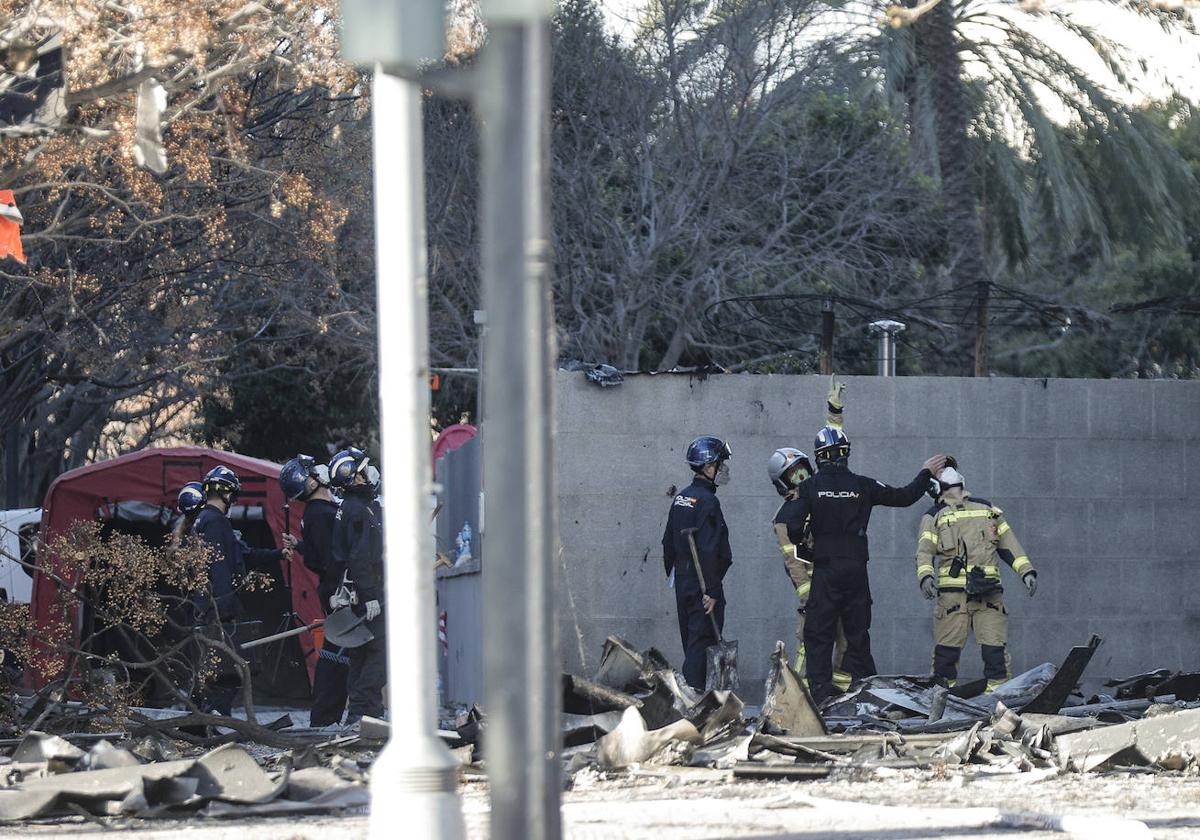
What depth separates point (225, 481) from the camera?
1324 centimetres

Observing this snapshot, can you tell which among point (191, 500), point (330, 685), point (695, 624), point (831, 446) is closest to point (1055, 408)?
point (831, 446)

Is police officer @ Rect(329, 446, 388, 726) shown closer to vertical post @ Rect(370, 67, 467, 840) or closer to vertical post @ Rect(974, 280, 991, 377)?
vertical post @ Rect(974, 280, 991, 377)

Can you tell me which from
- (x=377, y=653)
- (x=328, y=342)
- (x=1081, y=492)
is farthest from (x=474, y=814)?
(x=328, y=342)

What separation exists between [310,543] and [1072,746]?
6.08 m

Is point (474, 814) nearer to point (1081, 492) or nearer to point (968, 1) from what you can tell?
point (1081, 492)

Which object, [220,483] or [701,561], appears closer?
[701,561]

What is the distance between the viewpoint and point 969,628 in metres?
12.9

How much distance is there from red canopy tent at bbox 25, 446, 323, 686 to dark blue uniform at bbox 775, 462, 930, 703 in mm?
4884

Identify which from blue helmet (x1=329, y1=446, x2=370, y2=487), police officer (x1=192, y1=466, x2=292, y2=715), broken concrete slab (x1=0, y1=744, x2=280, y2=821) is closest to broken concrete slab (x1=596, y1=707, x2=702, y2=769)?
broken concrete slab (x1=0, y1=744, x2=280, y2=821)

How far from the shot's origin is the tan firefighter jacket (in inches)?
503

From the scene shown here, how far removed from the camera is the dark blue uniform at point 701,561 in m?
12.4

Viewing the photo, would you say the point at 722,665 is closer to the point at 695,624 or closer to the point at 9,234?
the point at 695,624

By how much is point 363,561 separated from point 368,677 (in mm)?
803

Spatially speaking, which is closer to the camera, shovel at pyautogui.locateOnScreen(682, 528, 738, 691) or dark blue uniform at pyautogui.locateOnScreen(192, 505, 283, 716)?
shovel at pyautogui.locateOnScreen(682, 528, 738, 691)
